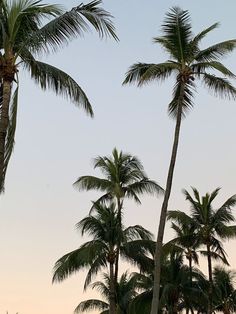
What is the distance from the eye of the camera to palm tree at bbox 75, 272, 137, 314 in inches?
1486

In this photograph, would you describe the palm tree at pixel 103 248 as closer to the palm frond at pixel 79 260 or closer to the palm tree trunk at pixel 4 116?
the palm frond at pixel 79 260

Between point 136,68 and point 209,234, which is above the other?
point 136,68

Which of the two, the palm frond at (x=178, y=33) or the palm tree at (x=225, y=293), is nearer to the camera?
the palm frond at (x=178, y=33)

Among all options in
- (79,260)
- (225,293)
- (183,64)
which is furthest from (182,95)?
(225,293)

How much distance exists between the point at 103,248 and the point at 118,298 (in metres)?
10.8

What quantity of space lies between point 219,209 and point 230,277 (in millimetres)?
12431

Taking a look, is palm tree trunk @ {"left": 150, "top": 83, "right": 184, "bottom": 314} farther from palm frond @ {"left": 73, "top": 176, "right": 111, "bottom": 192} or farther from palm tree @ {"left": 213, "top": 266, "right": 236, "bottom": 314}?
palm tree @ {"left": 213, "top": 266, "right": 236, "bottom": 314}

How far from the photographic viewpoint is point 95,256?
30.2 meters

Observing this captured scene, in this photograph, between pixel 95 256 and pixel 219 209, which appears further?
pixel 219 209

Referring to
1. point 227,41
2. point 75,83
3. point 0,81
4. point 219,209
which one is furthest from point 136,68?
point 219,209

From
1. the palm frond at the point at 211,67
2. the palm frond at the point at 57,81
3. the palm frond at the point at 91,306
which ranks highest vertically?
the palm frond at the point at 211,67

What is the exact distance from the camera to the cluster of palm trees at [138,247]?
100 ft

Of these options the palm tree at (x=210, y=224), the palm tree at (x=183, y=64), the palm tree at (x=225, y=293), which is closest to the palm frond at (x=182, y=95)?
the palm tree at (x=183, y=64)

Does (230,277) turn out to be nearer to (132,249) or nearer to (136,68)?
(132,249)
